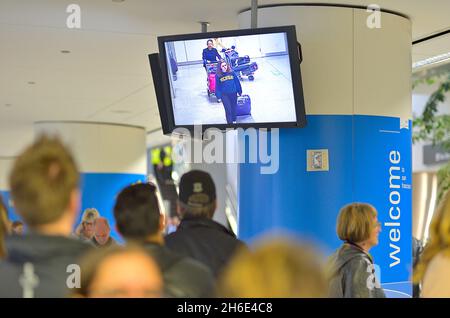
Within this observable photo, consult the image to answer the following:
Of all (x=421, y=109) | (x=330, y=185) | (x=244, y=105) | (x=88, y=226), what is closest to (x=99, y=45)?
(x=88, y=226)

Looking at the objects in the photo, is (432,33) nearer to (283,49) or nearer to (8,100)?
(283,49)

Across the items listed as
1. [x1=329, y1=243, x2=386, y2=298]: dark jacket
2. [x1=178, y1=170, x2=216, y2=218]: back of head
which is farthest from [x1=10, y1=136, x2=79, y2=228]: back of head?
[x1=329, y1=243, x2=386, y2=298]: dark jacket

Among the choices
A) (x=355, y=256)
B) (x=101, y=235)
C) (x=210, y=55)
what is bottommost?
(x=101, y=235)

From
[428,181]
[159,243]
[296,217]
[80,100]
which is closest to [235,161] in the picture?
[296,217]

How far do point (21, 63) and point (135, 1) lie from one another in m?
3.64

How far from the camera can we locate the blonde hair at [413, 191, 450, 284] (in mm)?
2969

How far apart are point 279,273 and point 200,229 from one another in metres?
2.32

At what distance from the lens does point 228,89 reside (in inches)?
282

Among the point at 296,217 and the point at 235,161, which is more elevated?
the point at 235,161

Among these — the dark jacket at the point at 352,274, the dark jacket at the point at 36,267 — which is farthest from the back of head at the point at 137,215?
the dark jacket at the point at 352,274

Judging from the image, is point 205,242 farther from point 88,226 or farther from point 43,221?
point 88,226

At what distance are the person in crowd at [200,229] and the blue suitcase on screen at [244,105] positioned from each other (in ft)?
8.97

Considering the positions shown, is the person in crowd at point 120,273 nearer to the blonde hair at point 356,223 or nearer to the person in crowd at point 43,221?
the person in crowd at point 43,221

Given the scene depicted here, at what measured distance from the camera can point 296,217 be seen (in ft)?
24.7
